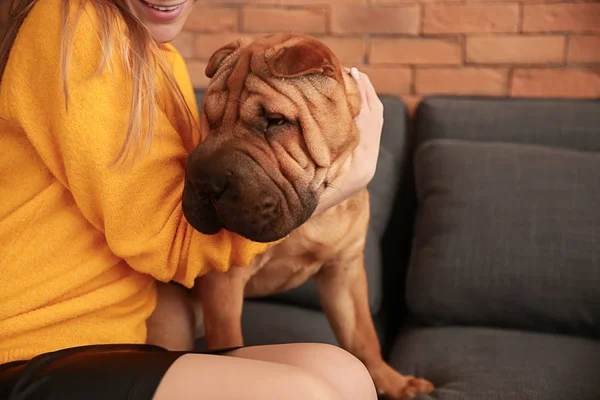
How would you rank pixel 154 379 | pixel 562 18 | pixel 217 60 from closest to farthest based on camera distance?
pixel 154 379, pixel 217 60, pixel 562 18

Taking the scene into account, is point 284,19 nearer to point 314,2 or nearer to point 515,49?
point 314,2

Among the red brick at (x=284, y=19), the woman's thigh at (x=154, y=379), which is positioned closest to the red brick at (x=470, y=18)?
the red brick at (x=284, y=19)

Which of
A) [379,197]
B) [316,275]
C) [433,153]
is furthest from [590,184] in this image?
[316,275]

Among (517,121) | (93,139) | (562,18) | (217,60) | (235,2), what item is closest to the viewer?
(93,139)

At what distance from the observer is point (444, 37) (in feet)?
7.11

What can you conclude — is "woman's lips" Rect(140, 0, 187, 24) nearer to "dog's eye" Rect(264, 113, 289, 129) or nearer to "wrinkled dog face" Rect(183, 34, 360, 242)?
"wrinkled dog face" Rect(183, 34, 360, 242)

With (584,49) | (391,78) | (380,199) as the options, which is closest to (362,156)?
(380,199)

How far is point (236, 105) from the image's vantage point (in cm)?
100

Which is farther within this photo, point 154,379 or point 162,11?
point 162,11

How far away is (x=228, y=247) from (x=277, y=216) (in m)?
0.14

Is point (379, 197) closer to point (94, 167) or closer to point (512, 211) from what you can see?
point (512, 211)

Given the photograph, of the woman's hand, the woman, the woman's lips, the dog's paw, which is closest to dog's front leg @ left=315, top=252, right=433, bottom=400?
the dog's paw

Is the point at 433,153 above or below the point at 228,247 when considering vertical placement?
below

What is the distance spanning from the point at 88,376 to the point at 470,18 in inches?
69.4
